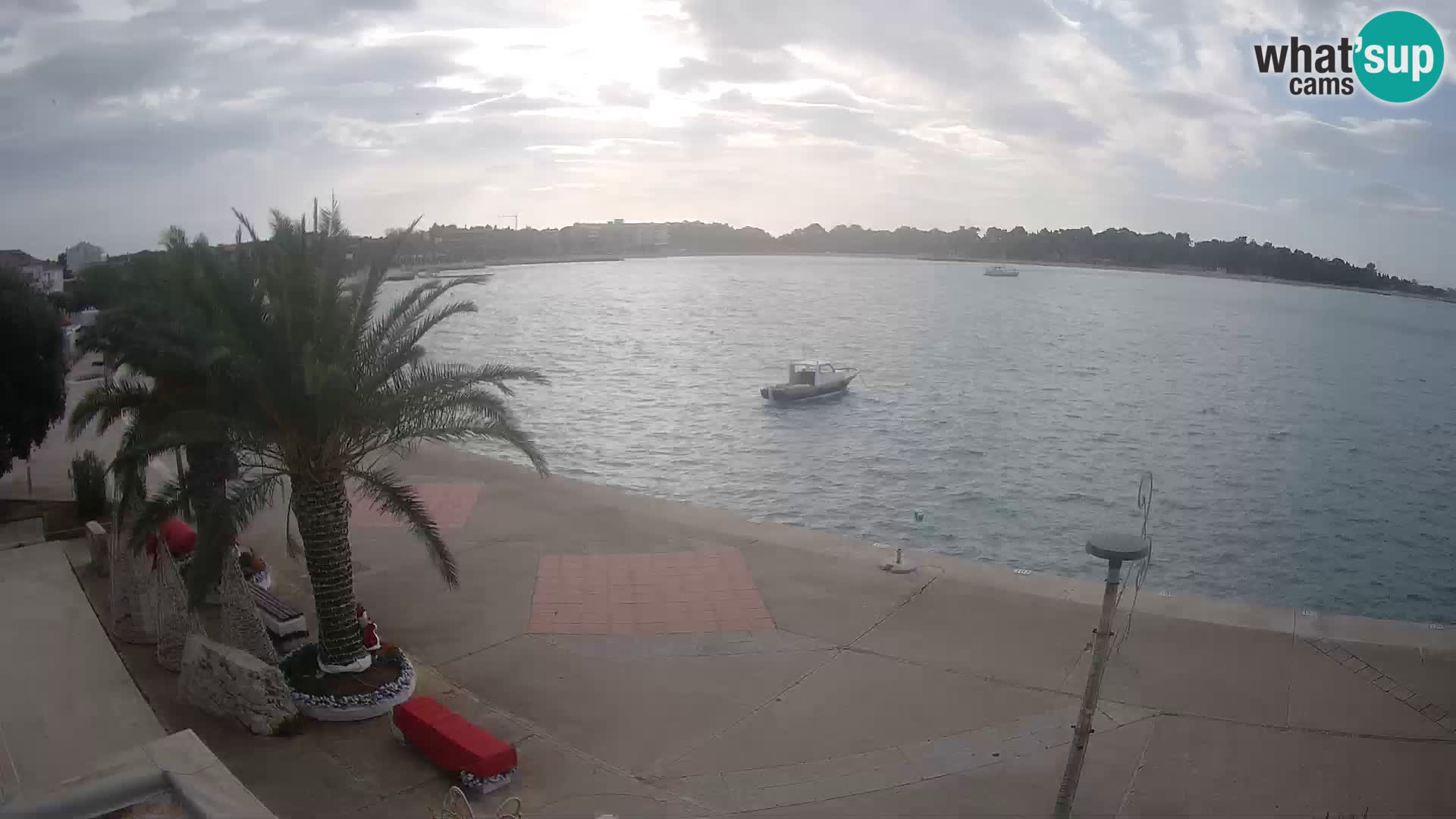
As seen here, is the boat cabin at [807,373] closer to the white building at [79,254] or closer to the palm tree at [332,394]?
the palm tree at [332,394]

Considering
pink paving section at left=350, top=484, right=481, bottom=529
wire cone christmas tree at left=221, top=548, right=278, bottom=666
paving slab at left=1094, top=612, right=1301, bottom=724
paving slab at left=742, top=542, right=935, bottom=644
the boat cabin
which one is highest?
wire cone christmas tree at left=221, top=548, right=278, bottom=666

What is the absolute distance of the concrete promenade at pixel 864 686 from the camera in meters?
8.78

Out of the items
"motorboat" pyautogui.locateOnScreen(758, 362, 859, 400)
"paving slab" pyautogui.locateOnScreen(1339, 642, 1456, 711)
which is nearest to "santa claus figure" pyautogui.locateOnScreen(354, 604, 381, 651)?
"paving slab" pyautogui.locateOnScreen(1339, 642, 1456, 711)

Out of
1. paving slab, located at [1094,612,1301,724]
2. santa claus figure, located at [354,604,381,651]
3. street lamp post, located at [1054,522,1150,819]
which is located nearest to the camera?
street lamp post, located at [1054,522,1150,819]

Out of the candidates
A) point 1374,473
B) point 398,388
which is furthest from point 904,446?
point 398,388

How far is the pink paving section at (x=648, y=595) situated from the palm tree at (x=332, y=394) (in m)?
2.82

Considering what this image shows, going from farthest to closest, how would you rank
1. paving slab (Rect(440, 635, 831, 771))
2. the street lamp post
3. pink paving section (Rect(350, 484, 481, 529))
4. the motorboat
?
the motorboat, pink paving section (Rect(350, 484, 481, 529)), paving slab (Rect(440, 635, 831, 771)), the street lamp post

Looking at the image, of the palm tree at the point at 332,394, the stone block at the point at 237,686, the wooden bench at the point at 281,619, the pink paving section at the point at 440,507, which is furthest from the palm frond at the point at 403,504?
the pink paving section at the point at 440,507

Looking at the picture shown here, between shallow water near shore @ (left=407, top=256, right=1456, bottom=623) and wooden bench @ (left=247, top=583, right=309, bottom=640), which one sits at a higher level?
wooden bench @ (left=247, top=583, right=309, bottom=640)

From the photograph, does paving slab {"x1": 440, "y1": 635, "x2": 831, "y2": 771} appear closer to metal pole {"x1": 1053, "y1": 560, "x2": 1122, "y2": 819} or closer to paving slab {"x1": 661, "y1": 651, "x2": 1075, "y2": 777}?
paving slab {"x1": 661, "y1": 651, "x2": 1075, "y2": 777}

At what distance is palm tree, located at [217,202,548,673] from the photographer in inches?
375

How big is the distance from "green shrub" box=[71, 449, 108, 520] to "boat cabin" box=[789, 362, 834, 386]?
113 feet

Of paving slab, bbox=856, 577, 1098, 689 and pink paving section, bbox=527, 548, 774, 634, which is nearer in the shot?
paving slab, bbox=856, 577, 1098, 689

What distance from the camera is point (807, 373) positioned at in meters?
47.2
